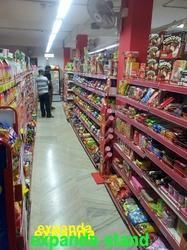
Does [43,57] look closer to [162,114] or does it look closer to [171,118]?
[162,114]

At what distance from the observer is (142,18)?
3.58m

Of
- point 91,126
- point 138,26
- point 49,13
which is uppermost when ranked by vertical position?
point 49,13

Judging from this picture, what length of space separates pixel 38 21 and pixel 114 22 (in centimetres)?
596

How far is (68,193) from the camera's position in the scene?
13.2 feet

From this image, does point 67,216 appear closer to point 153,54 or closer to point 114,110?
point 114,110

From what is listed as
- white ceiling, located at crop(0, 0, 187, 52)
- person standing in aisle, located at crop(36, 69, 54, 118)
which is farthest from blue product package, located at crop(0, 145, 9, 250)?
person standing in aisle, located at crop(36, 69, 54, 118)

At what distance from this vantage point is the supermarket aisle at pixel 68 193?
10.8 ft

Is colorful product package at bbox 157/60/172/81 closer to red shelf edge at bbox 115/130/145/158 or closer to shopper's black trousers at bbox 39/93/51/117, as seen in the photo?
red shelf edge at bbox 115/130/145/158

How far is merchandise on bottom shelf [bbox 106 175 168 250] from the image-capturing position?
8.79 feet

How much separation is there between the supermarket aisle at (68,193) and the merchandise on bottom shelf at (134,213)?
0.59 ft

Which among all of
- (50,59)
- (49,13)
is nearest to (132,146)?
(49,13)

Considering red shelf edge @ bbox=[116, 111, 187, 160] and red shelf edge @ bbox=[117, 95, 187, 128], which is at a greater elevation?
red shelf edge @ bbox=[117, 95, 187, 128]

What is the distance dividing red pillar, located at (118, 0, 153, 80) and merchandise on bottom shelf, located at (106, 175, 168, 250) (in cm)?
189

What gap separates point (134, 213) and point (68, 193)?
4.27ft
